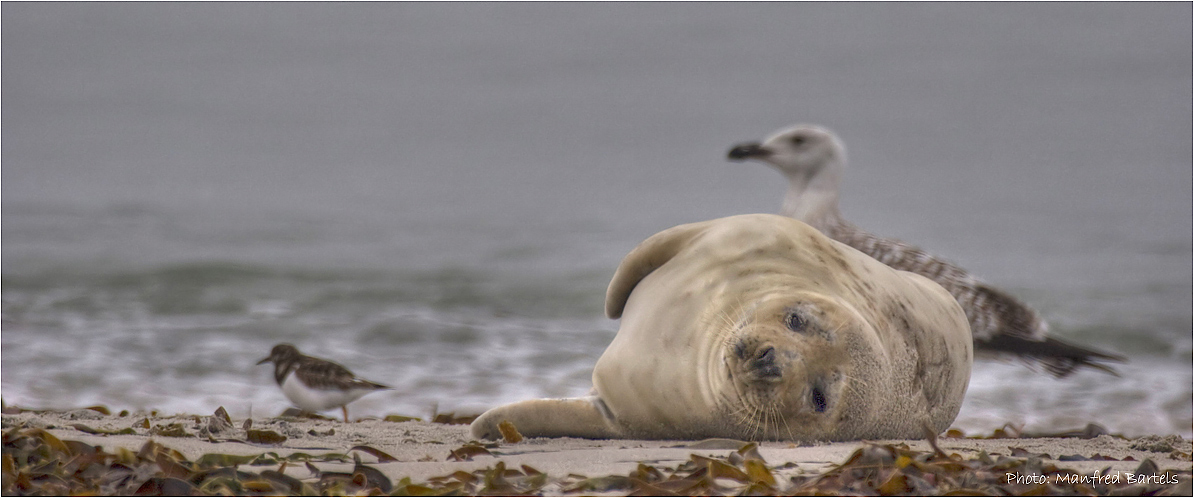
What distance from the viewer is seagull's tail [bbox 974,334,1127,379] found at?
19.8ft

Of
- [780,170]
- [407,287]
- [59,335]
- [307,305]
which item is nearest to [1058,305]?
[780,170]

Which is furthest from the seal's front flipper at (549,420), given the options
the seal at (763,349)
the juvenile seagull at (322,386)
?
the juvenile seagull at (322,386)

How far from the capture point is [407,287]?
426 inches

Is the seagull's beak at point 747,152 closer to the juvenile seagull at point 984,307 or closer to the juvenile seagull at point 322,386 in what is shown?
the juvenile seagull at point 984,307

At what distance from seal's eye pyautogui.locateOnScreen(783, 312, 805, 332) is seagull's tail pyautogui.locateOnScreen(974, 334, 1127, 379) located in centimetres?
296

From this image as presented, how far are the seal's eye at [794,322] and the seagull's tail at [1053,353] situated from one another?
2958 mm

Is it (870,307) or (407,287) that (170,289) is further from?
(870,307)

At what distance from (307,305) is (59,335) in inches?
93.2

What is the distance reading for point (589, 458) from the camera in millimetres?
3273

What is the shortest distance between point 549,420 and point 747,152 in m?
5.31

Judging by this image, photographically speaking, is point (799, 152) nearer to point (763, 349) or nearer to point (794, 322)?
point (794, 322)

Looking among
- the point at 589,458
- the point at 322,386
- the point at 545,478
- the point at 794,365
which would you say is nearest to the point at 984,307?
the point at 794,365

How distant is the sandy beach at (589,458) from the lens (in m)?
2.92

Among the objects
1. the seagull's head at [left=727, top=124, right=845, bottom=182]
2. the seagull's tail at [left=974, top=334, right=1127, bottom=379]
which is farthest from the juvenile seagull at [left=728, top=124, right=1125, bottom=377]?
the seagull's head at [left=727, top=124, right=845, bottom=182]
